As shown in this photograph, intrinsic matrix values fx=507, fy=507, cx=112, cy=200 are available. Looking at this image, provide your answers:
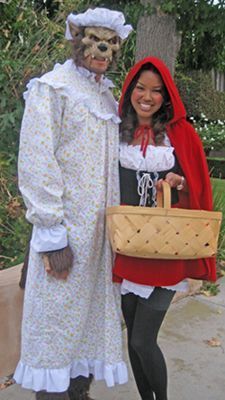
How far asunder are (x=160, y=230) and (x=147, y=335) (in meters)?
0.53

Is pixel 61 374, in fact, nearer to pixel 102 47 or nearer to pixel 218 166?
pixel 102 47

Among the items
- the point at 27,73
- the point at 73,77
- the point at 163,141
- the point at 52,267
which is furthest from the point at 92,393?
the point at 27,73

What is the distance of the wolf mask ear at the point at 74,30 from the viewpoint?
209 cm

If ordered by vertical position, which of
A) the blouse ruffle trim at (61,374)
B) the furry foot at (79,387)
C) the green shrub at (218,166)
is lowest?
the furry foot at (79,387)

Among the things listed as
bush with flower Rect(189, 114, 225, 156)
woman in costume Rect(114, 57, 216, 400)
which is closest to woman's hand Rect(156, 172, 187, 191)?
woman in costume Rect(114, 57, 216, 400)

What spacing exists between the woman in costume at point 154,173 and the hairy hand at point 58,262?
0.22 metres

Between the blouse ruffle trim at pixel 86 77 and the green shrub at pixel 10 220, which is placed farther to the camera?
the green shrub at pixel 10 220

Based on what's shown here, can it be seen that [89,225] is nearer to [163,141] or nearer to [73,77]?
[163,141]

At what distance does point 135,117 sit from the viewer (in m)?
2.25

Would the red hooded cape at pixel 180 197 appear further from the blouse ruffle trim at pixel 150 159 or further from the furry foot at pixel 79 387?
the furry foot at pixel 79 387

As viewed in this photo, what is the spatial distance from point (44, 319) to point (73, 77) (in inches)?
40.0

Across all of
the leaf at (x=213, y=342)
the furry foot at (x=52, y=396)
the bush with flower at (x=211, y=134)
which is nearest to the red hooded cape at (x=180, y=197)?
the furry foot at (x=52, y=396)

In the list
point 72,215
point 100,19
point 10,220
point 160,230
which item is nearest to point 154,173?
point 160,230

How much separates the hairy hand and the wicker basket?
19 centimetres
